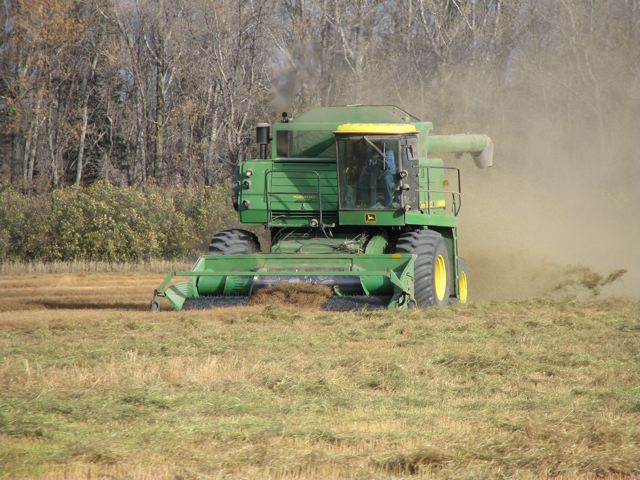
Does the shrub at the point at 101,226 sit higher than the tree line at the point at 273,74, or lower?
lower

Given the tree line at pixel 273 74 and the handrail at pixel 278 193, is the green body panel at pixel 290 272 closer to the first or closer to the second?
the handrail at pixel 278 193

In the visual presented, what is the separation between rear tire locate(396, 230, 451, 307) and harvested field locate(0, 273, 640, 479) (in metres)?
0.92

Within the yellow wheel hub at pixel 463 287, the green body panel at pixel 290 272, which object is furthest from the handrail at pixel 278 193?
the yellow wheel hub at pixel 463 287

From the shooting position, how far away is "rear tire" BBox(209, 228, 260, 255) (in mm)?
16125

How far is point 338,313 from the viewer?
13789 mm

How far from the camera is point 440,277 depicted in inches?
642

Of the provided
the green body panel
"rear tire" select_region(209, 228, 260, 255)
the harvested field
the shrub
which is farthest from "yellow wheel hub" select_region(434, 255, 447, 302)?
the shrub

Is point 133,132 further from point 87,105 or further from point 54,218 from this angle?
point 54,218

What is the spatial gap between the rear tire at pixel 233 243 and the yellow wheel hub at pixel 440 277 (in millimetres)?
2747

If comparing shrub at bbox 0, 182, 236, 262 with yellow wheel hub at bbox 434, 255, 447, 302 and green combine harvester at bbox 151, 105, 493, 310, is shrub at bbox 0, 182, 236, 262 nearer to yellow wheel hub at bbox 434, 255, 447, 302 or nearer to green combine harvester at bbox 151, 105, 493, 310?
green combine harvester at bbox 151, 105, 493, 310

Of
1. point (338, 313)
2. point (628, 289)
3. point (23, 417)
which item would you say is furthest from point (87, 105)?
point (23, 417)

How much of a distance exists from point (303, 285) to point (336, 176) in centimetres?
239

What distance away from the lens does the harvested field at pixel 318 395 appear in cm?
604

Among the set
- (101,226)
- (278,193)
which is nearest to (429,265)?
(278,193)
